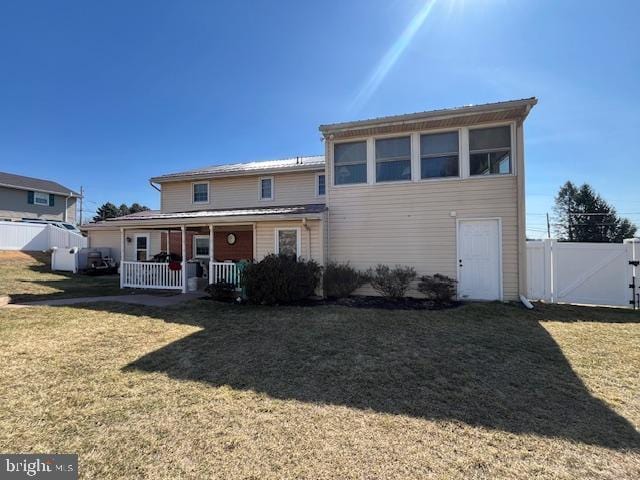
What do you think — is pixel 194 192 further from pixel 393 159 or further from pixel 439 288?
pixel 439 288

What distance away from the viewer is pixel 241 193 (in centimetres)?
1433

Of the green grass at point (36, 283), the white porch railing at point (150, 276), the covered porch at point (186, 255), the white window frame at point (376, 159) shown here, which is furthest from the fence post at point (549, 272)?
the green grass at point (36, 283)

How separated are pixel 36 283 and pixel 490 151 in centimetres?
1786

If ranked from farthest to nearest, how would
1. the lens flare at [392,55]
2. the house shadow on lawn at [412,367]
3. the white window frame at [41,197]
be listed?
1. the white window frame at [41,197]
2. the lens flare at [392,55]
3. the house shadow on lawn at [412,367]

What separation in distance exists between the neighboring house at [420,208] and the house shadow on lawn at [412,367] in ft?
7.67

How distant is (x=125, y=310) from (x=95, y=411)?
224 inches

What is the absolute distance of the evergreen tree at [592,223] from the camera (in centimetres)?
3388

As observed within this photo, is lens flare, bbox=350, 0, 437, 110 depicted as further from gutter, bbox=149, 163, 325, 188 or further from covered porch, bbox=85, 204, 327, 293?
covered porch, bbox=85, 204, 327, 293

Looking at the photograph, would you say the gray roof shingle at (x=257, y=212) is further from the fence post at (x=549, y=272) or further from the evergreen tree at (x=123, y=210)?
the evergreen tree at (x=123, y=210)

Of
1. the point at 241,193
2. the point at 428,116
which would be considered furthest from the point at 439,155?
the point at 241,193

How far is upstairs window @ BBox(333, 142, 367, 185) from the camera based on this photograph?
400 inches

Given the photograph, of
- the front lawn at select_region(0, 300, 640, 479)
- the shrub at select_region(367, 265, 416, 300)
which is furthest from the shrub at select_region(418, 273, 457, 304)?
the front lawn at select_region(0, 300, 640, 479)

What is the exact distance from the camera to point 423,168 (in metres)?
9.54

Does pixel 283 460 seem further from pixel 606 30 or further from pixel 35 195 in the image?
pixel 35 195
